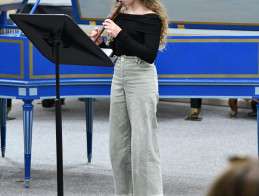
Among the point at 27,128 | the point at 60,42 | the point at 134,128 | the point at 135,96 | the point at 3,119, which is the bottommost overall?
the point at 3,119

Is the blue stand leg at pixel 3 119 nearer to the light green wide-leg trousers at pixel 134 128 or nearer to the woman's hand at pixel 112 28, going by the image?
the light green wide-leg trousers at pixel 134 128

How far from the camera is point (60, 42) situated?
2.28m

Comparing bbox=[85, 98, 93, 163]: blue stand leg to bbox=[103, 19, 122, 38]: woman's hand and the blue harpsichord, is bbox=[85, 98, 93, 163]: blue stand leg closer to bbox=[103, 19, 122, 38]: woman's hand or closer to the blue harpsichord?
the blue harpsichord

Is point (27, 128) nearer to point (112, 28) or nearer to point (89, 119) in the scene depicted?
point (89, 119)

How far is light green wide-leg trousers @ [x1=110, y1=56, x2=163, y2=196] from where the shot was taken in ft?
8.33

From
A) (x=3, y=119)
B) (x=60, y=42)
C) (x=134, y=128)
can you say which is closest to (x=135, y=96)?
(x=134, y=128)

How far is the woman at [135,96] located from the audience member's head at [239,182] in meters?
1.87

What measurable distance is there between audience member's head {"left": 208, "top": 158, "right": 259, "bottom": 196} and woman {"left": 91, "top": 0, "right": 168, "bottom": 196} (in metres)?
1.87

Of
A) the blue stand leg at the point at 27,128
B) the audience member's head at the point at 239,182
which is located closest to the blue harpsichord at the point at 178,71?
the blue stand leg at the point at 27,128

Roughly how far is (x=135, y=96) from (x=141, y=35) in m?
0.30

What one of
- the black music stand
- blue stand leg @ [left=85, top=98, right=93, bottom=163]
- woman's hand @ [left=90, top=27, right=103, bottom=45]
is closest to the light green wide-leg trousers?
woman's hand @ [left=90, top=27, right=103, bottom=45]

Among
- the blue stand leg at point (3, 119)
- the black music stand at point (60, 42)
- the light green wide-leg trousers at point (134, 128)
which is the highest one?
the black music stand at point (60, 42)

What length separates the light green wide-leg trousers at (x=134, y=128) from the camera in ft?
8.33

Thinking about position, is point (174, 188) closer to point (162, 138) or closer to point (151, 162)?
point (151, 162)
